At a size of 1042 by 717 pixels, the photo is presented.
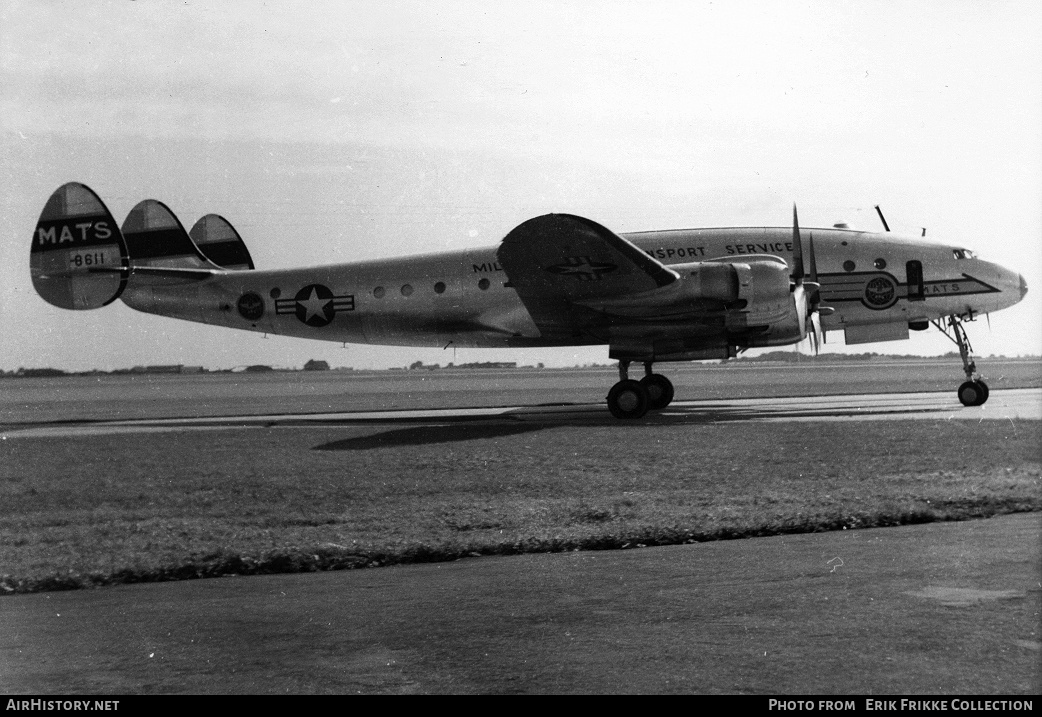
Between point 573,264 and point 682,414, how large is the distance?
4397 mm

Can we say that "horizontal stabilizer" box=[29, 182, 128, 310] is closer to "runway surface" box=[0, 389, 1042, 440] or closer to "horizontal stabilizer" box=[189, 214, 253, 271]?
"runway surface" box=[0, 389, 1042, 440]

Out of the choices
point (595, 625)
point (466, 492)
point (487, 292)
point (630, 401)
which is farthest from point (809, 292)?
point (595, 625)

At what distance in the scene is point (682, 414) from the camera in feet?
68.7

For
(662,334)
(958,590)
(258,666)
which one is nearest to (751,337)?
(662,334)

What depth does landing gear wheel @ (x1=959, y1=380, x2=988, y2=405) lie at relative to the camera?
70.6ft

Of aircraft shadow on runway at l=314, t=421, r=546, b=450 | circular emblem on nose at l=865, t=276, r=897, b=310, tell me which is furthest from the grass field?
circular emblem on nose at l=865, t=276, r=897, b=310

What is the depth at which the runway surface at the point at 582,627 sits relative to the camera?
433cm

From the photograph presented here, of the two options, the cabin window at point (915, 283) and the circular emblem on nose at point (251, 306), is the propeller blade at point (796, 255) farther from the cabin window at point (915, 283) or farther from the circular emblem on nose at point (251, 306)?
the circular emblem on nose at point (251, 306)

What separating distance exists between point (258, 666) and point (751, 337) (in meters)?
16.5

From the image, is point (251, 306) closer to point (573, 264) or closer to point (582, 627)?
point (573, 264)

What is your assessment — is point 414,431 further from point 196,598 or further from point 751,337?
point 196,598

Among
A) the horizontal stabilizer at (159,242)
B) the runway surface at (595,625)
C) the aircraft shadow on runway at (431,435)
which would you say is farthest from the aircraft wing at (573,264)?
the runway surface at (595,625)

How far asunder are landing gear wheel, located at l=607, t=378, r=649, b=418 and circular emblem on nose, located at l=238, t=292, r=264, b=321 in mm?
9921

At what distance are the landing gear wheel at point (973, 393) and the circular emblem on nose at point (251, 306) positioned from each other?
16960mm
